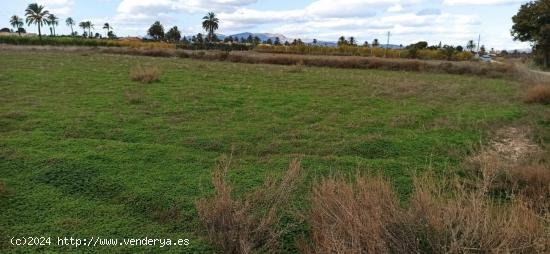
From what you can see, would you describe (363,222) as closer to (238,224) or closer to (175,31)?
(238,224)

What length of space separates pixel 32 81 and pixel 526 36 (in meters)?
41.4

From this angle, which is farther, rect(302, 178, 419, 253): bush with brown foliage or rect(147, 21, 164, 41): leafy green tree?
rect(147, 21, 164, 41): leafy green tree

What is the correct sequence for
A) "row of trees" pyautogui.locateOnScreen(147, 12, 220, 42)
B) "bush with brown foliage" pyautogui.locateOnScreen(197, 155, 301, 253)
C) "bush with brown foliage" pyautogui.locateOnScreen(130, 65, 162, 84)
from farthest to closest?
"row of trees" pyautogui.locateOnScreen(147, 12, 220, 42), "bush with brown foliage" pyautogui.locateOnScreen(130, 65, 162, 84), "bush with brown foliage" pyautogui.locateOnScreen(197, 155, 301, 253)

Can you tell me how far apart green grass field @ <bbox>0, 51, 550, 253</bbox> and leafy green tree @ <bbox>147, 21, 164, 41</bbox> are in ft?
275

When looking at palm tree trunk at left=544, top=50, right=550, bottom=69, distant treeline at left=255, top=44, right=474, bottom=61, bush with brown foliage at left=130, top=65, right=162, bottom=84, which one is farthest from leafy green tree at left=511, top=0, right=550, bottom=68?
bush with brown foliage at left=130, top=65, right=162, bottom=84

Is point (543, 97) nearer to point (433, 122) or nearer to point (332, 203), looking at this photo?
point (433, 122)

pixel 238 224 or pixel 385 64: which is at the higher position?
pixel 385 64

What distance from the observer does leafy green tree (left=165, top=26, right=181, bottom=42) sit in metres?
97.2

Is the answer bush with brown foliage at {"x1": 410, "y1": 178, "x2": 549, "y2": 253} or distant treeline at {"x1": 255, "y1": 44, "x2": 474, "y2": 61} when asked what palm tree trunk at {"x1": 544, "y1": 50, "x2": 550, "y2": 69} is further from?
bush with brown foliage at {"x1": 410, "y1": 178, "x2": 549, "y2": 253}

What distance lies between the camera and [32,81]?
1666 centimetres

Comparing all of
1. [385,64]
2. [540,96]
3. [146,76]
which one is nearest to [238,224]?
[146,76]

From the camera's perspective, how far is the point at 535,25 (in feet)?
124

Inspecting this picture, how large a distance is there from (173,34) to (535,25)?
76.3 metres

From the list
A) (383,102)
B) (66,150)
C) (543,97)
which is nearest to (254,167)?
(66,150)
